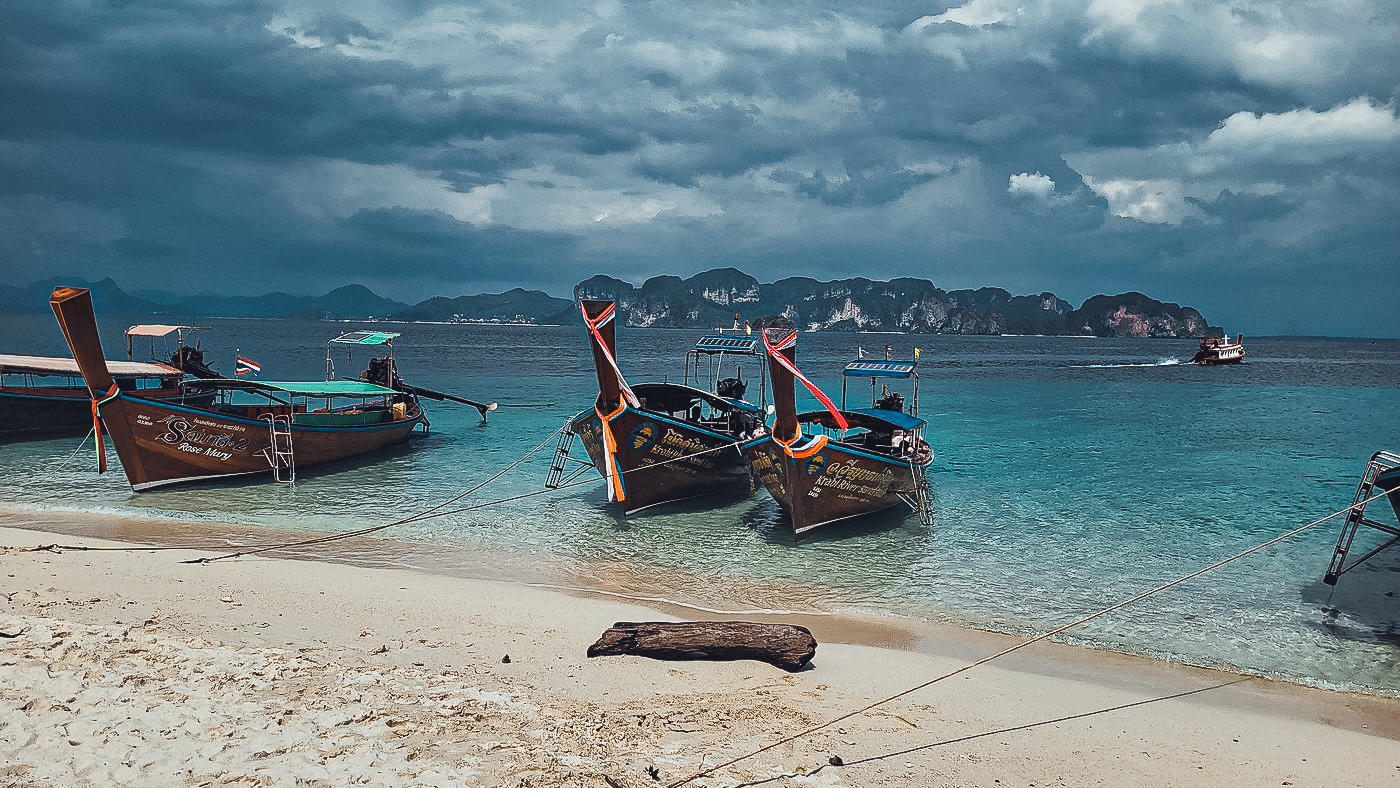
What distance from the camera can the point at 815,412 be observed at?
57.0 feet

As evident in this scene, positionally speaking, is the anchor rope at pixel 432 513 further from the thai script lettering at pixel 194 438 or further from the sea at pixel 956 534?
the thai script lettering at pixel 194 438

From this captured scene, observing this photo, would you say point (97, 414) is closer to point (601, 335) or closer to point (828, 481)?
point (601, 335)

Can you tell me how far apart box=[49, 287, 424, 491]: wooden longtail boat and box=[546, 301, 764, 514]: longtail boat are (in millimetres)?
6036

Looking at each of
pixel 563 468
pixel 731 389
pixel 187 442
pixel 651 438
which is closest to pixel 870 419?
pixel 731 389

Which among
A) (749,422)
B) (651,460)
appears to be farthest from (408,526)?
(749,422)

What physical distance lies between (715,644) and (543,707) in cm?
194

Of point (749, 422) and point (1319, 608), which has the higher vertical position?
point (749, 422)

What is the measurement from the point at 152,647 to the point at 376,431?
51.6ft

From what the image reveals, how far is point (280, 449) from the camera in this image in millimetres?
18969

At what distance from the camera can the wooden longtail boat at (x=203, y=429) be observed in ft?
50.9

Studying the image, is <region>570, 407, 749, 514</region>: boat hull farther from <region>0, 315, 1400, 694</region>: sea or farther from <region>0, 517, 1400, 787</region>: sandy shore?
<region>0, 517, 1400, 787</region>: sandy shore

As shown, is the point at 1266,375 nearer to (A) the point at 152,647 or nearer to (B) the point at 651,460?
(B) the point at 651,460

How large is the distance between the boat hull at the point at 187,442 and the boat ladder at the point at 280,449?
0.11 m

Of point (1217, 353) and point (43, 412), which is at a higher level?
point (1217, 353)
